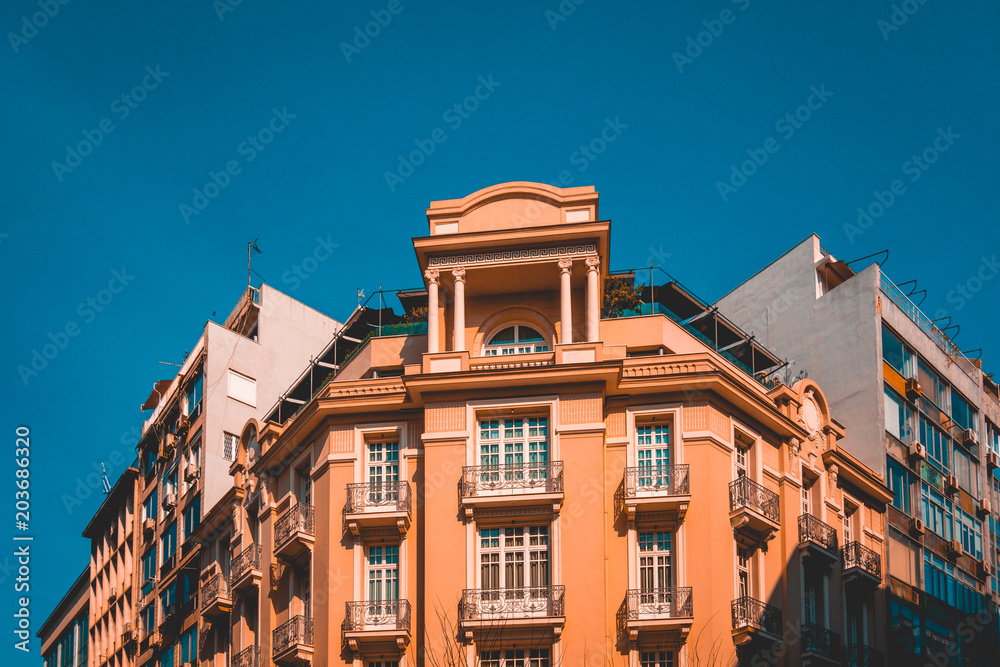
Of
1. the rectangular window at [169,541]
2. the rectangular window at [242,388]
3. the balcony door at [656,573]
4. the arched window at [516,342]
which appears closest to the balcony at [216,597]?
the rectangular window at [169,541]

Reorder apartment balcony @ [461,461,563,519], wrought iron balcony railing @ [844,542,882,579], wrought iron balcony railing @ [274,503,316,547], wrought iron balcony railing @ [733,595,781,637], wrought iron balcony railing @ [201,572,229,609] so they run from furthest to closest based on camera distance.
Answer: wrought iron balcony railing @ [201,572,229,609]
wrought iron balcony railing @ [844,542,882,579]
wrought iron balcony railing @ [274,503,316,547]
apartment balcony @ [461,461,563,519]
wrought iron balcony railing @ [733,595,781,637]

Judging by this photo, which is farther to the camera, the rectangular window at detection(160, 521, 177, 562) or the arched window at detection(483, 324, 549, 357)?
the rectangular window at detection(160, 521, 177, 562)

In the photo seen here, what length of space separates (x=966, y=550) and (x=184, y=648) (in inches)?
1344

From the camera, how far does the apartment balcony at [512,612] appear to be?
42562 mm

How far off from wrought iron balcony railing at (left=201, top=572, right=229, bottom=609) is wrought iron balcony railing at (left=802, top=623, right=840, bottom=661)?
2202 cm

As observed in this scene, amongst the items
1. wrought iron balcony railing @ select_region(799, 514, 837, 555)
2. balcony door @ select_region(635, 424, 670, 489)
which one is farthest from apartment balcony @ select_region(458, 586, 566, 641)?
wrought iron balcony railing @ select_region(799, 514, 837, 555)

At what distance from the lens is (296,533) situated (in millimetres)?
46719

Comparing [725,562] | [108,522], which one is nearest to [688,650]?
[725,562]

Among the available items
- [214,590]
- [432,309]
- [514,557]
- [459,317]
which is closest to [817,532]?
[514,557]

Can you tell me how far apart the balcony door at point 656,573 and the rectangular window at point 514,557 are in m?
3.03

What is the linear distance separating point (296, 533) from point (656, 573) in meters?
12.2

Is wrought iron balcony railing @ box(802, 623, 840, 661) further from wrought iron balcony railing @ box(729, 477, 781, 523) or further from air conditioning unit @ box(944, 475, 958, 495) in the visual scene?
air conditioning unit @ box(944, 475, 958, 495)

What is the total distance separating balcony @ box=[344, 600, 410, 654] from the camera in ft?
144

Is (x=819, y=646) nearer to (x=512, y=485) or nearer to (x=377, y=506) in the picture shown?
(x=512, y=485)
